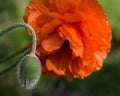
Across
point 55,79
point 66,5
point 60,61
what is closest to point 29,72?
point 60,61

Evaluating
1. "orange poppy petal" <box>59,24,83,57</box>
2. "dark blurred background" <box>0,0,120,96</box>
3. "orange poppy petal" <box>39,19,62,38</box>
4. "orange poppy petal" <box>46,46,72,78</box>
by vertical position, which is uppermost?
"orange poppy petal" <box>39,19,62,38</box>

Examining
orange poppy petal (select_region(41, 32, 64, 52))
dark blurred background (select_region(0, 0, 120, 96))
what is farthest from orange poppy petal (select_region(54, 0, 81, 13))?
dark blurred background (select_region(0, 0, 120, 96))

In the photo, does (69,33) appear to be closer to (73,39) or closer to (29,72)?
(73,39)

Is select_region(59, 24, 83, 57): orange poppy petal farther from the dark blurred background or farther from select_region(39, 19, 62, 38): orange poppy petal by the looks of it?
the dark blurred background

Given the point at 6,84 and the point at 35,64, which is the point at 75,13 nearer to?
the point at 35,64

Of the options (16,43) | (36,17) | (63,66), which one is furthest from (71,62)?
(16,43)

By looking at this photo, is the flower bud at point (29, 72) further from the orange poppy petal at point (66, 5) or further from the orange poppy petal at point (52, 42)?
the orange poppy petal at point (66, 5)
